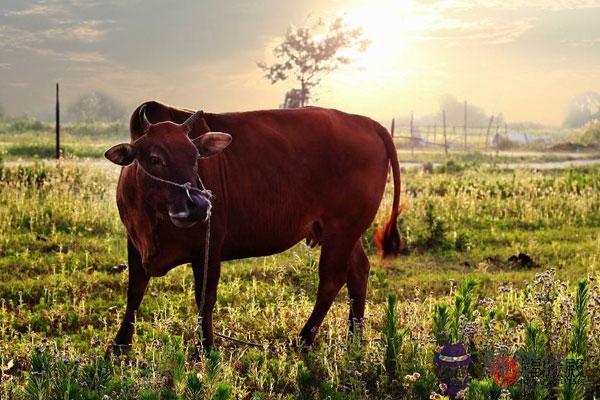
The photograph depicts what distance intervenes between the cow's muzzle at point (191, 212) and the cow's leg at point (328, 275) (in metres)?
1.53

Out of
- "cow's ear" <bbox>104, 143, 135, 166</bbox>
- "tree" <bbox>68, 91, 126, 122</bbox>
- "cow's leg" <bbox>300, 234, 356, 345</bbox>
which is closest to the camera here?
"cow's ear" <bbox>104, 143, 135, 166</bbox>

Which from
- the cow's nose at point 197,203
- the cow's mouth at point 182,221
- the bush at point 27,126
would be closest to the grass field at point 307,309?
the cow's mouth at point 182,221

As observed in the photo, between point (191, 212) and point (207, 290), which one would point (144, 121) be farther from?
point (207, 290)

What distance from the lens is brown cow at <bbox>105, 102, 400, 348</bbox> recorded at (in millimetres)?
5207

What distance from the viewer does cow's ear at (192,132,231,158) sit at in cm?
534

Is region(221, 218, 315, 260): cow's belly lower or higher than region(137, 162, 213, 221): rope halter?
lower

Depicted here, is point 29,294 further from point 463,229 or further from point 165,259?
point 463,229

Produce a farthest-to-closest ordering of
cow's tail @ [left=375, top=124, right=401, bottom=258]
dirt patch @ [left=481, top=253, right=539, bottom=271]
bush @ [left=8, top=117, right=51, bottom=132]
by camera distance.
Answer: bush @ [left=8, top=117, right=51, bottom=132]
dirt patch @ [left=481, top=253, right=539, bottom=271]
cow's tail @ [left=375, top=124, right=401, bottom=258]

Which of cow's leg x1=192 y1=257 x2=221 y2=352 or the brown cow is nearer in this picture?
the brown cow

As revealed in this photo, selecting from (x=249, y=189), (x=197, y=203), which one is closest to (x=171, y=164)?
(x=197, y=203)

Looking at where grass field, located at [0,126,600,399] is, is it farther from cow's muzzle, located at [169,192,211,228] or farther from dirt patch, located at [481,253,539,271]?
cow's muzzle, located at [169,192,211,228]

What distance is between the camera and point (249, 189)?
5965mm

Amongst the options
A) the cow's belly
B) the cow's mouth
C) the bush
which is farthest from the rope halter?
the bush

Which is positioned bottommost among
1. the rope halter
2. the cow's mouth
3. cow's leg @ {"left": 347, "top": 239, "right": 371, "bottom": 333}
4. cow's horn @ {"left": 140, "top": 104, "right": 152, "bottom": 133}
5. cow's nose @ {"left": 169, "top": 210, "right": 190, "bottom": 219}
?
cow's leg @ {"left": 347, "top": 239, "right": 371, "bottom": 333}
